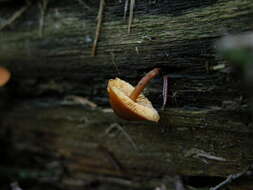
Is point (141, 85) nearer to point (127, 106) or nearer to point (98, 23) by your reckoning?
point (127, 106)

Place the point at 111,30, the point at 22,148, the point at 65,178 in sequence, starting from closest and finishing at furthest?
the point at 111,30, the point at 65,178, the point at 22,148

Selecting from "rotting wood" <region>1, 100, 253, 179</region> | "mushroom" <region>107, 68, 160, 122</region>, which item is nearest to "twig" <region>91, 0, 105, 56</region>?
"mushroom" <region>107, 68, 160, 122</region>

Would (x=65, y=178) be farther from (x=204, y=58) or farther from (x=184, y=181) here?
(x=204, y=58)

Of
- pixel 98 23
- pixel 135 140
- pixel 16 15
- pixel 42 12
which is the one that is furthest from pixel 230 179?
pixel 16 15

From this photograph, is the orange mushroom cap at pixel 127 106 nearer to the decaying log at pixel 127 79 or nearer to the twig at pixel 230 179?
the decaying log at pixel 127 79

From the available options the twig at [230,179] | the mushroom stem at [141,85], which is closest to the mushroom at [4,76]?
the mushroom stem at [141,85]

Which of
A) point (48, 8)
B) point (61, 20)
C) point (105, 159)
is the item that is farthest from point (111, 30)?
point (105, 159)
